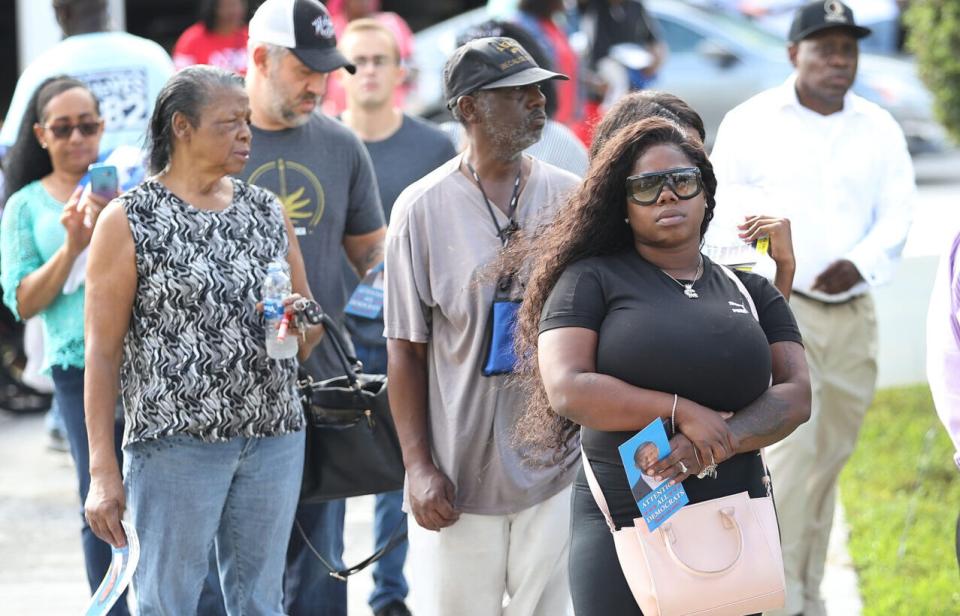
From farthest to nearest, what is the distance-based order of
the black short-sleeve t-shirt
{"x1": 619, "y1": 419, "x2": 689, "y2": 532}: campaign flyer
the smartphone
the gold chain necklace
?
the smartphone, the gold chain necklace, the black short-sleeve t-shirt, {"x1": 619, "y1": 419, "x2": 689, "y2": 532}: campaign flyer

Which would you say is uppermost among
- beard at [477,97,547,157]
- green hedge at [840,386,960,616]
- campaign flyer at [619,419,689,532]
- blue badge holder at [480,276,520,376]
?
beard at [477,97,547,157]

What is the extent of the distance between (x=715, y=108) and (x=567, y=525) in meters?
12.7

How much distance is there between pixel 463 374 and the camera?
13.4 ft

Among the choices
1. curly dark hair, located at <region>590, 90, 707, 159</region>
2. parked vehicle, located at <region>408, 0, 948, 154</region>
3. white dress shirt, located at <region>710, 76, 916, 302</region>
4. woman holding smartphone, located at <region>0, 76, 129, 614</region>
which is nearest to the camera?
curly dark hair, located at <region>590, 90, 707, 159</region>

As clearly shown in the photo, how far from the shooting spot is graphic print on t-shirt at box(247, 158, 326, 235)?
16.4 feet

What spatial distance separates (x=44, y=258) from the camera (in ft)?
16.6

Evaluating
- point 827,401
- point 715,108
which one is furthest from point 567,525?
point 715,108

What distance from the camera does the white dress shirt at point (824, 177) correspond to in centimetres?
550

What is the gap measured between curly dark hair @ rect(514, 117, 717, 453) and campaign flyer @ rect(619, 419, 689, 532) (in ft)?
1.38

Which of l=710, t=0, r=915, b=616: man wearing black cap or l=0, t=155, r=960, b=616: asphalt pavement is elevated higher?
l=710, t=0, r=915, b=616: man wearing black cap

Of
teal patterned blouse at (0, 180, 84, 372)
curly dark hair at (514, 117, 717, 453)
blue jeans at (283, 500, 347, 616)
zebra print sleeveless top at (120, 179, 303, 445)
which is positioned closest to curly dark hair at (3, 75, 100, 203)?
teal patterned blouse at (0, 180, 84, 372)

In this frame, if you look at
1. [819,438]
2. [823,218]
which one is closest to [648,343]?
[823,218]

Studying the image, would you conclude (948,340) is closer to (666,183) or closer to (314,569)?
(666,183)

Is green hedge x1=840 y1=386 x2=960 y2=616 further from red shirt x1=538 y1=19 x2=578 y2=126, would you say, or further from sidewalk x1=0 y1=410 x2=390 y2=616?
red shirt x1=538 y1=19 x2=578 y2=126
